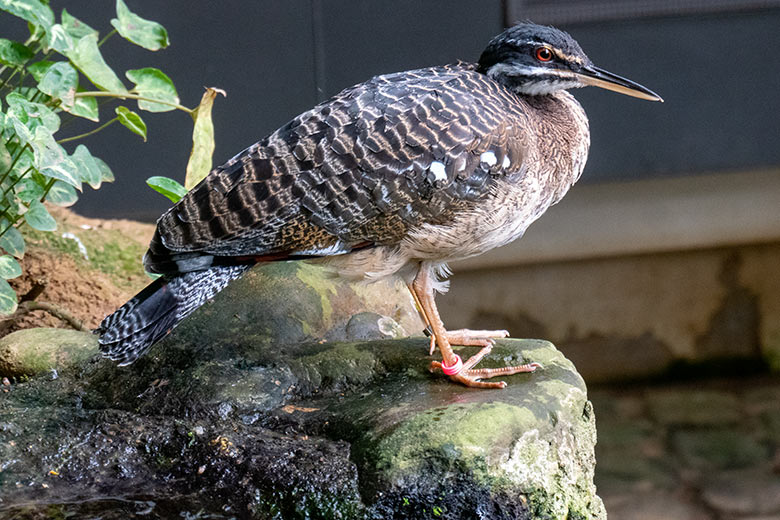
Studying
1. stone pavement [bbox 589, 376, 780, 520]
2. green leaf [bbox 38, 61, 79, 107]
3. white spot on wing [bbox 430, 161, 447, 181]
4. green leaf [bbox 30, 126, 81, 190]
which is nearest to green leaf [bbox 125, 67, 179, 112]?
green leaf [bbox 38, 61, 79, 107]

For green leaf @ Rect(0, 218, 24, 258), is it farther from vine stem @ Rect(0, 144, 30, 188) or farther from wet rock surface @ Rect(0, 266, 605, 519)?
wet rock surface @ Rect(0, 266, 605, 519)

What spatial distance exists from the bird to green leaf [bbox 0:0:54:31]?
873 mm

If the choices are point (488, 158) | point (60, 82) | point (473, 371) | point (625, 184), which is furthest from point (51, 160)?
point (625, 184)

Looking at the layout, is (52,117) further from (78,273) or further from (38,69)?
(78,273)

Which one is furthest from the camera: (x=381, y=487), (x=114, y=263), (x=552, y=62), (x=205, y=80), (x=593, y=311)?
(x=593, y=311)

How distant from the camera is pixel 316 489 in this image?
7.77 ft

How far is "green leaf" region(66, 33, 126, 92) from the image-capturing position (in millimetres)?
3209

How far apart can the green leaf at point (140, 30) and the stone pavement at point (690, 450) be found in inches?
140

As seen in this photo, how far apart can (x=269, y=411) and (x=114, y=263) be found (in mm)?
1511

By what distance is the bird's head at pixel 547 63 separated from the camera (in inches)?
118

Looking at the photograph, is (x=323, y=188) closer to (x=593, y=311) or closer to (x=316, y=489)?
(x=316, y=489)

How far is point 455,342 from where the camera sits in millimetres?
3180

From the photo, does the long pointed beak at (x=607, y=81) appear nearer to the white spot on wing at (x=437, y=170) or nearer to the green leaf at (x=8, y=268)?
the white spot on wing at (x=437, y=170)

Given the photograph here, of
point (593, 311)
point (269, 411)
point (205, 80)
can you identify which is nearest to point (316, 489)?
point (269, 411)
